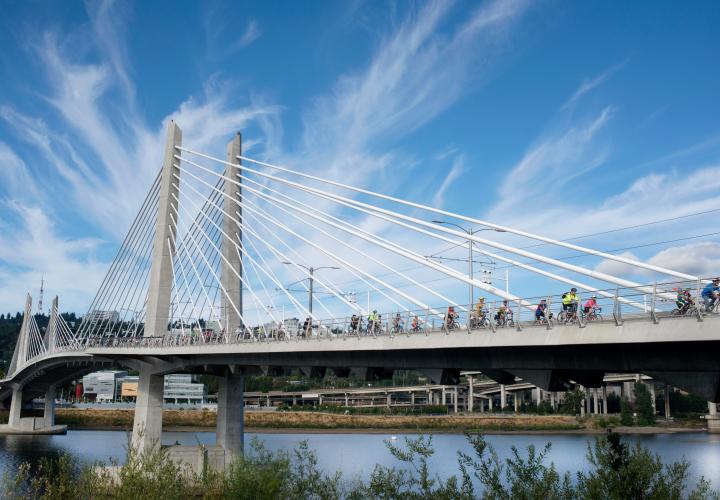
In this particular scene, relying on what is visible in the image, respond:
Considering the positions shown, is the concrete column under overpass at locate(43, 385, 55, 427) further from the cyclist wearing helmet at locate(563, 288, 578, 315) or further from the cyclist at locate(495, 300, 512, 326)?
the cyclist wearing helmet at locate(563, 288, 578, 315)

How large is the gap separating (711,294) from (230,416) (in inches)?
1211

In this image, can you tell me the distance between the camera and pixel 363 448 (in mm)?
65438

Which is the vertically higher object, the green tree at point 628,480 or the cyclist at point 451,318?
the cyclist at point 451,318

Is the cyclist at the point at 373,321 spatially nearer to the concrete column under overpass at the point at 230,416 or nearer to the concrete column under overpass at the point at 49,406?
the concrete column under overpass at the point at 230,416

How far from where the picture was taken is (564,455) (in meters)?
56.6

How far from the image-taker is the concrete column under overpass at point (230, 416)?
40.4m

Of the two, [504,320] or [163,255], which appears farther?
[163,255]

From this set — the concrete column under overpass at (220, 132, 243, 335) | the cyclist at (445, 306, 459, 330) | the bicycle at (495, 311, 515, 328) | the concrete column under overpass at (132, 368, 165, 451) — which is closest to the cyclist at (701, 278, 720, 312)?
the bicycle at (495, 311, 515, 328)

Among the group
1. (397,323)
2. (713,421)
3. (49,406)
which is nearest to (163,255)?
(397,323)

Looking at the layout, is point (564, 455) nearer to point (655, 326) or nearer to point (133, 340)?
point (133, 340)

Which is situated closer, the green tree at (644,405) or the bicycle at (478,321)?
the bicycle at (478,321)

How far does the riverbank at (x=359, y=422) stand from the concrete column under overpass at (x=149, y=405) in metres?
47.2

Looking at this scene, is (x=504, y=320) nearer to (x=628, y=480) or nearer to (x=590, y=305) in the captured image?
(x=590, y=305)

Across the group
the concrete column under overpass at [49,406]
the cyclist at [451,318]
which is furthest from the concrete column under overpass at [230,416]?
the concrete column under overpass at [49,406]
